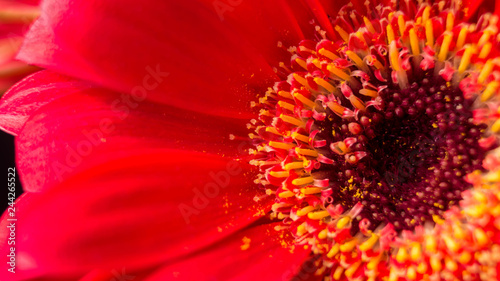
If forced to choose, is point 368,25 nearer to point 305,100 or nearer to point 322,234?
point 305,100

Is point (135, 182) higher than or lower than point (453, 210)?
higher

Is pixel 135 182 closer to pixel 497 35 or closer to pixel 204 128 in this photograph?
pixel 204 128

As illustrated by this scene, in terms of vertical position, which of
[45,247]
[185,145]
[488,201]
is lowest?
[488,201]

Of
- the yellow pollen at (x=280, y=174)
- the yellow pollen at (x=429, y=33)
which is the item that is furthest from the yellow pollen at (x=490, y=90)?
the yellow pollen at (x=280, y=174)

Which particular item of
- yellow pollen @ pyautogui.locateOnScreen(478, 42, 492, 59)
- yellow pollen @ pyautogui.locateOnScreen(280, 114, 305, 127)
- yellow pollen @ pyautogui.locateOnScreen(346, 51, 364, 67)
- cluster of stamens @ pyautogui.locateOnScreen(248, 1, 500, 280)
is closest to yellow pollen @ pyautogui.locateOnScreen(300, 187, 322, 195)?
cluster of stamens @ pyautogui.locateOnScreen(248, 1, 500, 280)

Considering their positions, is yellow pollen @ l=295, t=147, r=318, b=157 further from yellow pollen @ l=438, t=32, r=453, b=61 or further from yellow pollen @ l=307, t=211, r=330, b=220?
yellow pollen @ l=438, t=32, r=453, b=61

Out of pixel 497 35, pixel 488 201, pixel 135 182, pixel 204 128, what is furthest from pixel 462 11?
pixel 135 182

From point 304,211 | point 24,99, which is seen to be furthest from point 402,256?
point 24,99
